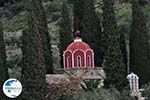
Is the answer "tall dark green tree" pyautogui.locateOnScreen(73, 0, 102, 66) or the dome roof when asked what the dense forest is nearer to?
"tall dark green tree" pyautogui.locateOnScreen(73, 0, 102, 66)

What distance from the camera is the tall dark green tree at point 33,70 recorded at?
24.1m

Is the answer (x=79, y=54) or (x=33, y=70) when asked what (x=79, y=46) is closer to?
(x=79, y=54)

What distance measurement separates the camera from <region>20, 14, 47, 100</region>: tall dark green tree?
24.1 meters

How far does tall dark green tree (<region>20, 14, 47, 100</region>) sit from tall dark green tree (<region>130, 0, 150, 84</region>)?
7.51 meters

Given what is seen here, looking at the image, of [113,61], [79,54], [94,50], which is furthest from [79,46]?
[113,61]

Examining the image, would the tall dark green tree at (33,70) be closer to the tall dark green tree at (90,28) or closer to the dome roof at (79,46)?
the dome roof at (79,46)

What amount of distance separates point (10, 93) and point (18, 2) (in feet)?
152

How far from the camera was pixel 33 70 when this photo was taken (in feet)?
80.1

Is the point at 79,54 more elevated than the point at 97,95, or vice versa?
the point at 79,54

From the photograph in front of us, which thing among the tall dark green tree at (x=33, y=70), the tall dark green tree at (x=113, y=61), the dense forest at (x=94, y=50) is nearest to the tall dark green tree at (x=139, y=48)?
the dense forest at (x=94, y=50)

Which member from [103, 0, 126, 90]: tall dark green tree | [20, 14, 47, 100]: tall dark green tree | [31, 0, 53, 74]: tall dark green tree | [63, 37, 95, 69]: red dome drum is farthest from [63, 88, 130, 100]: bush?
[31, 0, 53, 74]: tall dark green tree

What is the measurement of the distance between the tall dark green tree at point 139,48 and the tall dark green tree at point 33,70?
7514 millimetres

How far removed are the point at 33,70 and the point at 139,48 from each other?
844 cm

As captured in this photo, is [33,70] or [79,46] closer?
[33,70]
